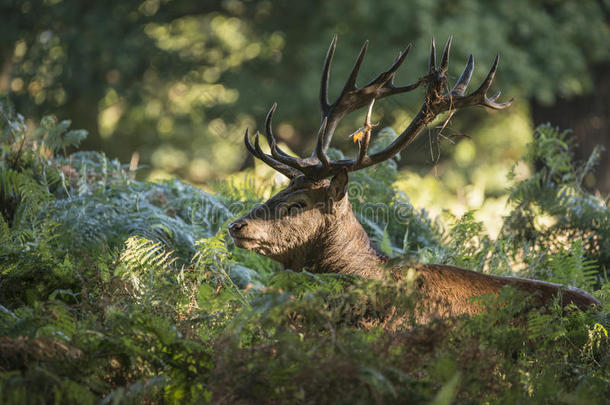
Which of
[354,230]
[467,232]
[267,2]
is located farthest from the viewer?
[267,2]

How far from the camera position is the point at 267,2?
1747 cm

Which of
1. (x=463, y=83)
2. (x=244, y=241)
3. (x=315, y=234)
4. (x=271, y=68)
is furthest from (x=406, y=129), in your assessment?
(x=271, y=68)

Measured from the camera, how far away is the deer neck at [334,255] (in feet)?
14.1

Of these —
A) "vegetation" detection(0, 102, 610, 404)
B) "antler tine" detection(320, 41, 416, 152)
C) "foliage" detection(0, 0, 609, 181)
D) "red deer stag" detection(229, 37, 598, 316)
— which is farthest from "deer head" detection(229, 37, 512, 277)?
"foliage" detection(0, 0, 609, 181)

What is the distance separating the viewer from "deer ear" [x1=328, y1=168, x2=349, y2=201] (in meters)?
4.15

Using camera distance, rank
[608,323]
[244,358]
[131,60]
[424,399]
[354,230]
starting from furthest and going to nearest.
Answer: [131,60], [354,230], [608,323], [244,358], [424,399]

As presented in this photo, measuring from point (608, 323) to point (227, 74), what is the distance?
13708 mm

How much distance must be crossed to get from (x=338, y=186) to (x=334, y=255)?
48cm

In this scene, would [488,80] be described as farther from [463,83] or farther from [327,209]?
[327,209]

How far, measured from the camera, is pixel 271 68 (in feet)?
54.2

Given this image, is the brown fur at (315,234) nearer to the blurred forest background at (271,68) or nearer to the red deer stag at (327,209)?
the red deer stag at (327,209)

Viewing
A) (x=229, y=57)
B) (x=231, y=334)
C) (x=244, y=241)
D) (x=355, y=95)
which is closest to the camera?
(x=231, y=334)

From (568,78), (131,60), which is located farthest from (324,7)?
(568,78)

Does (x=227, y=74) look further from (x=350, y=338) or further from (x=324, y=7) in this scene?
(x=350, y=338)
